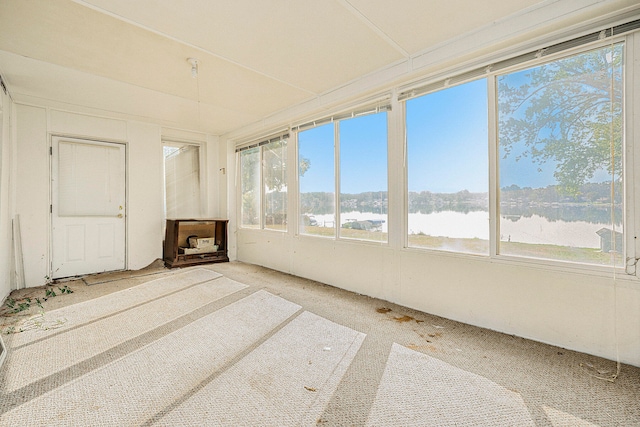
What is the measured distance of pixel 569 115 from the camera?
84.1 inches

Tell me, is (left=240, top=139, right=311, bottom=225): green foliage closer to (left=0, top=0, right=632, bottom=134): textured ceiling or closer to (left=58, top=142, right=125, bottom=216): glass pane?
(left=0, top=0, right=632, bottom=134): textured ceiling

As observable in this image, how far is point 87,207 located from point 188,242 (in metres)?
1.55

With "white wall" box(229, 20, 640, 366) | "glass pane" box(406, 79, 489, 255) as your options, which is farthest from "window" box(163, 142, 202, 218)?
"glass pane" box(406, 79, 489, 255)

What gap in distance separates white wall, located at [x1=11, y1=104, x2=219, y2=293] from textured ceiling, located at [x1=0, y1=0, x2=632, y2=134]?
1.36 feet

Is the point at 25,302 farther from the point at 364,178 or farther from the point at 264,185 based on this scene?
the point at 364,178

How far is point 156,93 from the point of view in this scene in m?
3.62

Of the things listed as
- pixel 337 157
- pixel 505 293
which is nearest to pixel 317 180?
pixel 337 157

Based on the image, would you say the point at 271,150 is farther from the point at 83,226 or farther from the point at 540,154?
the point at 540,154

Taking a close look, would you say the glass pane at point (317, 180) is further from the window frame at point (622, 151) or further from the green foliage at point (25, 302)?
the green foliage at point (25, 302)

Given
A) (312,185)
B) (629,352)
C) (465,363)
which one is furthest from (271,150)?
(629,352)

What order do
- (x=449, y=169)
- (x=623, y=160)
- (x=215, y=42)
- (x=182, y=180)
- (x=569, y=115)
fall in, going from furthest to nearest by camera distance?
1. (x=182, y=180)
2. (x=449, y=169)
3. (x=215, y=42)
4. (x=569, y=115)
5. (x=623, y=160)

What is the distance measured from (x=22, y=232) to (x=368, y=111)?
15.6 ft

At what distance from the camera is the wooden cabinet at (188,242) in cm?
479

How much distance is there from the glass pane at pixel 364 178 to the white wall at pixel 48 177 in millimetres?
3354
